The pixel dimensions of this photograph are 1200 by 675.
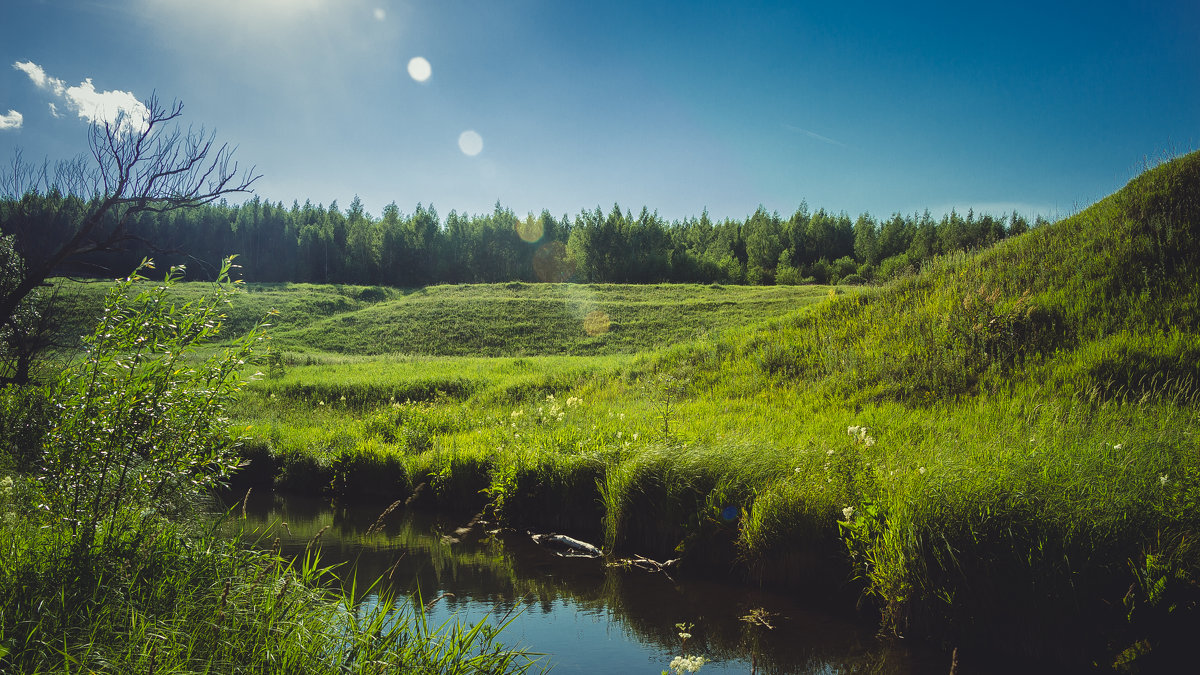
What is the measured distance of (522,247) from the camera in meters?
99.7

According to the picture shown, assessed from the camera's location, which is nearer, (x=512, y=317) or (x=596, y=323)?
(x=596, y=323)

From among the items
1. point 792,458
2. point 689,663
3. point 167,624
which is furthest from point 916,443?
point 167,624

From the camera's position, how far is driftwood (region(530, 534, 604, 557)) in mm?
8781

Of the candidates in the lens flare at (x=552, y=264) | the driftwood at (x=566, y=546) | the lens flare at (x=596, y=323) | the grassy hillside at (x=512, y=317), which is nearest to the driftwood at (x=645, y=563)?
the driftwood at (x=566, y=546)

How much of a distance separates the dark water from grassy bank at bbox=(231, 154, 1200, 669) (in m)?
0.54

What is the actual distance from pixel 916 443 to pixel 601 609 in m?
5.60

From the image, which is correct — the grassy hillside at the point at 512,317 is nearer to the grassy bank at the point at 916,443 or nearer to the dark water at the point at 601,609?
the grassy bank at the point at 916,443

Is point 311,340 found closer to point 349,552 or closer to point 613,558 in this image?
point 349,552

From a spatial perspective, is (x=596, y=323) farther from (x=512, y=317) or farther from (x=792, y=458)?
(x=792, y=458)

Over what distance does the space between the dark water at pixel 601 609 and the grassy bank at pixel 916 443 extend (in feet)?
1.76

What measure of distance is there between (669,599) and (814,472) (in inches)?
98.9

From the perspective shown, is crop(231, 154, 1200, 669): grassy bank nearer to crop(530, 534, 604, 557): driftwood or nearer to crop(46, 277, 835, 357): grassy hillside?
crop(530, 534, 604, 557): driftwood

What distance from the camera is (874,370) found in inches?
556

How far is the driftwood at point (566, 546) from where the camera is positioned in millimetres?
8781
